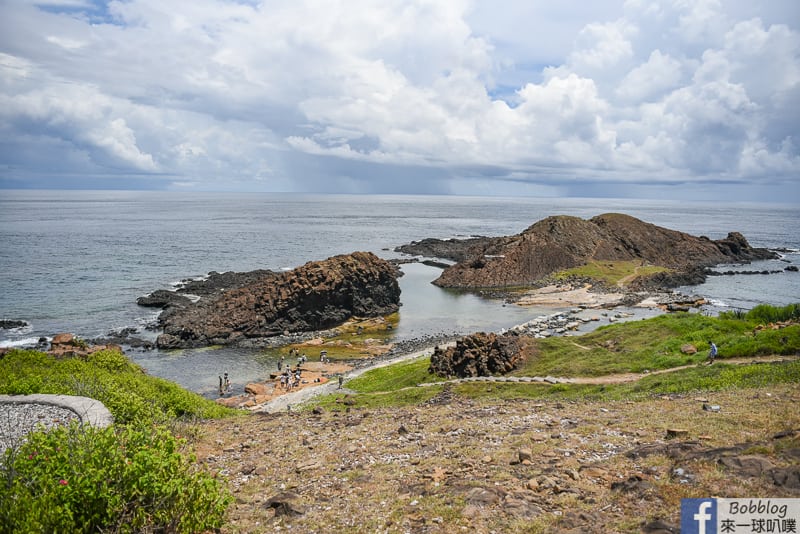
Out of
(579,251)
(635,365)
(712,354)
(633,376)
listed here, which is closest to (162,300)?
(635,365)

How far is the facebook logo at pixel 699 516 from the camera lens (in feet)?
33.0

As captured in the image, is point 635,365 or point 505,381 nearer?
point 635,365

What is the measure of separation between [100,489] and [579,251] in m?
110

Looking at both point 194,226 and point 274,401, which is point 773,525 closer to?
point 274,401

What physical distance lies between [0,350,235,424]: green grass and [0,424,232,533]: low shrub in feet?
20.3

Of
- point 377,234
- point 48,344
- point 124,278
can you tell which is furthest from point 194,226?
point 48,344

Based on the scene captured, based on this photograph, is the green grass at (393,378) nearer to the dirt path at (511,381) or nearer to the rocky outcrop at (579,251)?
the dirt path at (511,381)

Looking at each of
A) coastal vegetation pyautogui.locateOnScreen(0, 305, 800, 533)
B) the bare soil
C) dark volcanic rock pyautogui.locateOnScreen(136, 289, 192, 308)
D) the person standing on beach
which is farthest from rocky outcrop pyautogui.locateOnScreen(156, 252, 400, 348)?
the person standing on beach

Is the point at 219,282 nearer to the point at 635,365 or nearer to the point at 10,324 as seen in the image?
the point at 10,324

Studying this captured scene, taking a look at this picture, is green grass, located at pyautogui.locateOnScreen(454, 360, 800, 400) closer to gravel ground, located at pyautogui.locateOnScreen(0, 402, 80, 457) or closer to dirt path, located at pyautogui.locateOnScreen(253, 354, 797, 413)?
dirt path, located at pyautogui.locateOnScreen(253, 354, 797, 413)

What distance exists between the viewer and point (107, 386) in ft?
77.3

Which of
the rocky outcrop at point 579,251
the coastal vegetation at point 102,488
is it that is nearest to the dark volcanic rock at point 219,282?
the rocky outcrop at point 579,251

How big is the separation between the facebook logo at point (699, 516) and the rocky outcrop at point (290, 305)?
57.2 metres

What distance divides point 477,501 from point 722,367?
1994 cm
